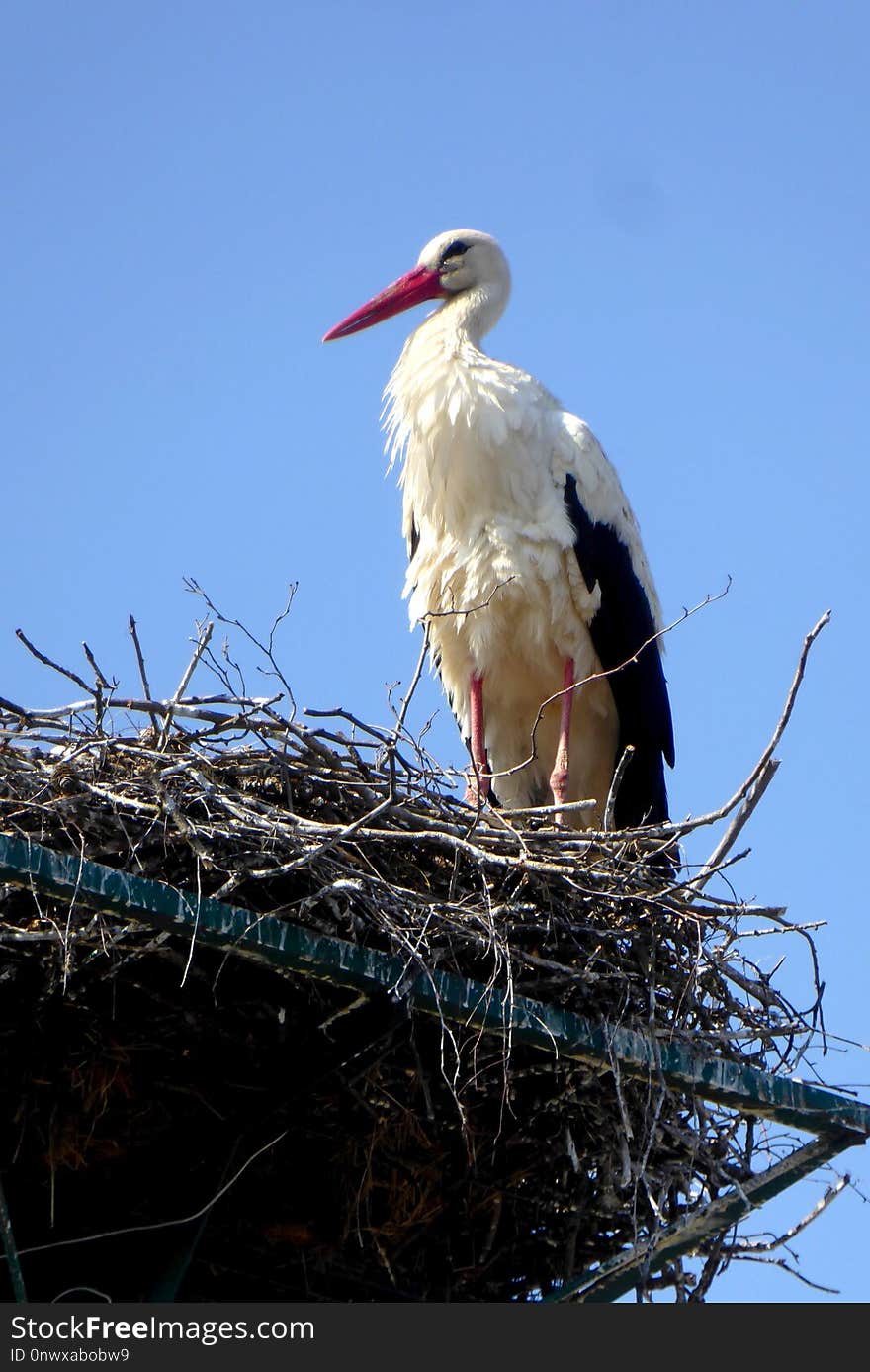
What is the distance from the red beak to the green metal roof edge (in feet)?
10.7

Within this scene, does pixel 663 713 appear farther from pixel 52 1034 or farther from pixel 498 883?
pixel 52 1034

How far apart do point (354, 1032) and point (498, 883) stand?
0.43 metres

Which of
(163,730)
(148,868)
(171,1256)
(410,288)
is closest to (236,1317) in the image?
(171,1256)

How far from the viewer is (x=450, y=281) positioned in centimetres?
631

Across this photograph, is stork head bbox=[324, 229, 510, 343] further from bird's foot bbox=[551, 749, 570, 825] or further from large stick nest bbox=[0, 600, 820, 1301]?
large stick nest bbox=[0, 600, 820, 1301]

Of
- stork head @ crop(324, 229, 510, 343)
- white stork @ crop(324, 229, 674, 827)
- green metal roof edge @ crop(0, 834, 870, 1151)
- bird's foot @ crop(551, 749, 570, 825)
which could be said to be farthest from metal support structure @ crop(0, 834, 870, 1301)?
stork head @ crop(324, 229, 510, 343)

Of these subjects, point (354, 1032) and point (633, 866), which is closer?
point (354, 1032)

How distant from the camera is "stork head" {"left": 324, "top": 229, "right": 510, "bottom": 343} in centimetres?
623

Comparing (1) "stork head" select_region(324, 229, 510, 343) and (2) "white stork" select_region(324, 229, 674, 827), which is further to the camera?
(1) "stork head" select_region(324, 229, 510, 343)

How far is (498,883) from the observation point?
12.4ft

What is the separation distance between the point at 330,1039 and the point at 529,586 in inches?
81.9

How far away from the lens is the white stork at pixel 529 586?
5398mm

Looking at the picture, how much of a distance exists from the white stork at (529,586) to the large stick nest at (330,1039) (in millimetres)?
1392

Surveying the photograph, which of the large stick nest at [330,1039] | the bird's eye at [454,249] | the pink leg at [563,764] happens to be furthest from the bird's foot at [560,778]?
the bird's eye at [454,249]
